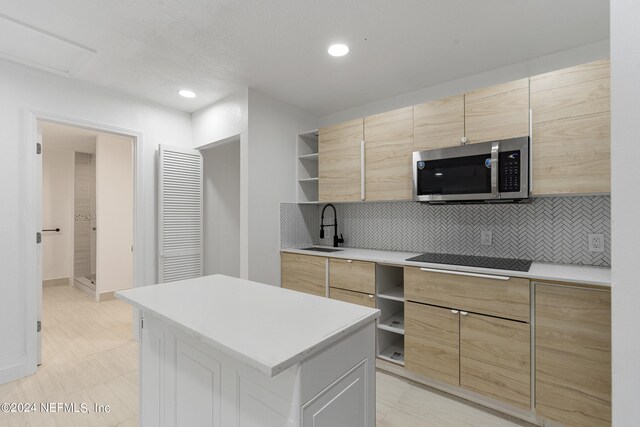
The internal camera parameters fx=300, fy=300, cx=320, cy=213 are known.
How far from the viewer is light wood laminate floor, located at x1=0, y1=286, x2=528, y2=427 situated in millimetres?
1911

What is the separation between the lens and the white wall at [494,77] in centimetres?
212

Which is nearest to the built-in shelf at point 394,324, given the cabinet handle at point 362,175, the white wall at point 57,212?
the cabinet handle at point 362,175

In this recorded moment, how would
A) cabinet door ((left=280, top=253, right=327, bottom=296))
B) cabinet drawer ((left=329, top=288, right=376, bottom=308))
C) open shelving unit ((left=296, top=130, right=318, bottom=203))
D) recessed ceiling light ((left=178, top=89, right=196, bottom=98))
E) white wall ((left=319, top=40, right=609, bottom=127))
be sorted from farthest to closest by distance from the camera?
open shelving unit ((left=296, top=130, right=318, bottom=203)), recessed ceiling light ((left=178, top=89, right=196, bottom=98)), cabinet door ((left=280, top=253, right=327, bottom=296)), cabinet drawer ((left=329, top=288, right=376, bottom=308)), white wall ((left=319, top=40, right=609, bottom=127))

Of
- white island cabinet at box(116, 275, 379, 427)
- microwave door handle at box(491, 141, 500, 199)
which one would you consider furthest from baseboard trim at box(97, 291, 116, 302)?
microwave door handle at box(491, 141, 500, 199)

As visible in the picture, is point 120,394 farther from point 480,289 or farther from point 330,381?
point 480,289

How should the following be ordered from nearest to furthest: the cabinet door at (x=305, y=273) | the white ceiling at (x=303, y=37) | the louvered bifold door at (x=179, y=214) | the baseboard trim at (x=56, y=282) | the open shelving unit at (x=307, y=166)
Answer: the white ceiling at (x=303, y=37), the cabinet door at (x=305, y=273), the louvered bifold door at (x=179, y=214), the open shelving unit at (x=307, y=166), the baseboard trim at (x=56, y=282)

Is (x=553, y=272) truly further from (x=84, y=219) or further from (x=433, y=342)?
(x=84, y=219)

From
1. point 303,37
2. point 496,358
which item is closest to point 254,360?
point 496,358

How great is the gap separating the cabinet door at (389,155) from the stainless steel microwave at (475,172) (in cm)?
14

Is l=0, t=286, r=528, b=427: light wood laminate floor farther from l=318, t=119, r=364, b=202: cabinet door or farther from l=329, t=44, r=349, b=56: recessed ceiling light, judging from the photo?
l=329, t=44, r=349, b=56: recessed ceiling light

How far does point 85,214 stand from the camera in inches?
210

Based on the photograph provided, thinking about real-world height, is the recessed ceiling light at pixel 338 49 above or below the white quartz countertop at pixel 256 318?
above

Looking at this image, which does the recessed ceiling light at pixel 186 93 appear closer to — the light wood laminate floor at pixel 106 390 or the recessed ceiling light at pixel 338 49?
the recessed ceiling light at pixel 338 49

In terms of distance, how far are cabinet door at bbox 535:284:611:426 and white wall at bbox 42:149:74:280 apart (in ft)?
22.0
